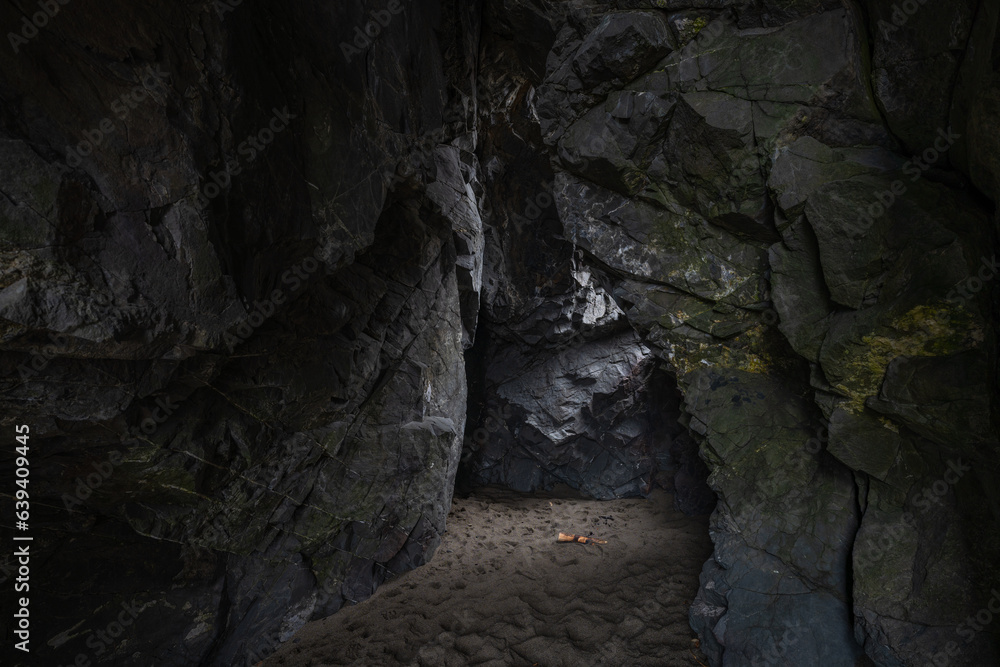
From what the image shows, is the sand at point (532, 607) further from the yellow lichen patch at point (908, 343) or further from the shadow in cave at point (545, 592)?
the yellow lichen patch at point (908, 343)

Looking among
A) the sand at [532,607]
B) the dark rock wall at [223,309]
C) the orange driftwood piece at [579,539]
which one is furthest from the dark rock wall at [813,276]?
the orange driftwood piece at [579,539]

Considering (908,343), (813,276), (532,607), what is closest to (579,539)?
(532,607)

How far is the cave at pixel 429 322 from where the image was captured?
3.63 metres

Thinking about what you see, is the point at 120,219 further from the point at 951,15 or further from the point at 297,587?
the point at 951,15

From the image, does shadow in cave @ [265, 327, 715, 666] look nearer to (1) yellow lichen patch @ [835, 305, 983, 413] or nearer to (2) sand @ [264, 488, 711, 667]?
→ (2) sand @ [264, 488, 711, 667]

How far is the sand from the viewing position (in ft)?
17.2

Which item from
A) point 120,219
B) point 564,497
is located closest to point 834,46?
point 120,219

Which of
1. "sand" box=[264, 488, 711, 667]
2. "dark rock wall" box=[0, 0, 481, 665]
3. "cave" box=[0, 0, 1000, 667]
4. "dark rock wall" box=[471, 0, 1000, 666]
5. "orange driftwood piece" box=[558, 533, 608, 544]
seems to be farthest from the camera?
"orange driftwood piece" box=[558, 533, 608, 544]

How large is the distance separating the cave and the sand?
0.06 metres

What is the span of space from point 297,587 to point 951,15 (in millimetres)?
8906

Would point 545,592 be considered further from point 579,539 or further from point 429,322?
point 429,322

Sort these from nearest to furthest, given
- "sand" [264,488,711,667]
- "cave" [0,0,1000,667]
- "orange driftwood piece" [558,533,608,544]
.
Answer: "cave" [0,0,1000,667], "sand" [264,488,711,667], "orange driftwood piece" [558,533,608,544]

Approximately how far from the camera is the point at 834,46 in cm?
460

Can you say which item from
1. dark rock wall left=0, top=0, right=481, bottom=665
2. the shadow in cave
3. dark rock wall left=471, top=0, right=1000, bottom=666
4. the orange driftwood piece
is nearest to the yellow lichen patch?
dark rock wall left=471, top=0, right=1000, bottom=666
